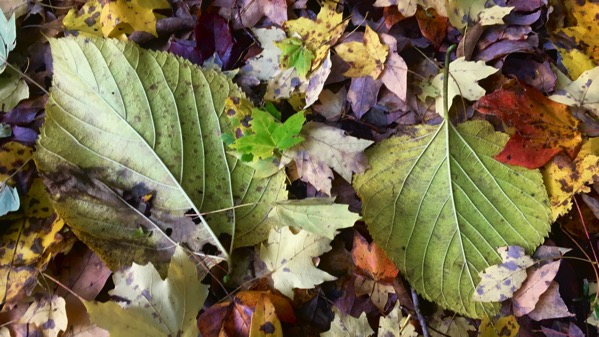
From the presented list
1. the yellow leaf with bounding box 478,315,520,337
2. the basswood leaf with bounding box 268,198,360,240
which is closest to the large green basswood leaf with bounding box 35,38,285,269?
the basswood leaf with bounding box 268,198,360,240

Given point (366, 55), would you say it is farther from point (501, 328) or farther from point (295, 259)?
point (501, 328)

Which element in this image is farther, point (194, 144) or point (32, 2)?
point (32, 2)

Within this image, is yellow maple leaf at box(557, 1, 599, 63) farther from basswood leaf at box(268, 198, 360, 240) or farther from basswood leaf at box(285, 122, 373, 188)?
basswood leaf at box(268, 198, 360, 240)

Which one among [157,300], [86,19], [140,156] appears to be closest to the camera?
[157,300]

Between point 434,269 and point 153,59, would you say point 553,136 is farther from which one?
point 153,59

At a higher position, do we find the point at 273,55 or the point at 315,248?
the point at 273,55

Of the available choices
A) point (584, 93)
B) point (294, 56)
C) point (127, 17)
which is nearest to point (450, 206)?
point (584, 93)

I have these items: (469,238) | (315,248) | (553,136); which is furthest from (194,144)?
(553,136)
